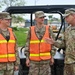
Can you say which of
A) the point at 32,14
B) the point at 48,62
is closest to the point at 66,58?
the point at 48,62

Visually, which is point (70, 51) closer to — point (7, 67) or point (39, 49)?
point (39, 49)

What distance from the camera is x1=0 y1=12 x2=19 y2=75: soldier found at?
219 inches

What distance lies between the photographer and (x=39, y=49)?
19.1 ft

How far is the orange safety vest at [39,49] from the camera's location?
582 centimetres

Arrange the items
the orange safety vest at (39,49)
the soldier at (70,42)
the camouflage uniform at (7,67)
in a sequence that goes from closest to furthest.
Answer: the soldier at (70,42) → the camouflage uniform at (7,67) → the orange safety vest at (39,49)

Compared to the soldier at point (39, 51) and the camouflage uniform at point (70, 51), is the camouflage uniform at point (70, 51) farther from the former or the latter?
the soldier at point (39, 51)

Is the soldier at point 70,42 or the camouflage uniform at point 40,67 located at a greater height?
the soldier at point 70,42

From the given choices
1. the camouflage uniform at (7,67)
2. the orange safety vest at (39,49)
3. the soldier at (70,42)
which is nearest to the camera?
the soldier at (70,42)

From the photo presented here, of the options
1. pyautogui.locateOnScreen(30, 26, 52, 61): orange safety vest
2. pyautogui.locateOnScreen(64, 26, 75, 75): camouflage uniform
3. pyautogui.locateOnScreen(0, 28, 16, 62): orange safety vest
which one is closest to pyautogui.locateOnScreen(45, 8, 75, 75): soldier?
pyautogui.locateOnScreen(64, 26, 75, 75): camouflage uniform

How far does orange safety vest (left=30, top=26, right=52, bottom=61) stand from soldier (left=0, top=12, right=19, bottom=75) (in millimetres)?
356

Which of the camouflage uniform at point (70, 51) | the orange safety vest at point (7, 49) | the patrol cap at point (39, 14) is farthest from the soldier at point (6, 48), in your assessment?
the camouflage uniform at point (70, 51)

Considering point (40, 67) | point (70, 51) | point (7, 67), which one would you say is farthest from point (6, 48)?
point (70, 51)

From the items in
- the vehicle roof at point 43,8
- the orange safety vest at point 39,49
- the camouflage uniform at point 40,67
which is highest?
the vehicle roof at point 43,8

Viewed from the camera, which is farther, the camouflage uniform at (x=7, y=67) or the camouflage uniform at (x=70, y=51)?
the camouflage uniform at (x=7, y=67)
